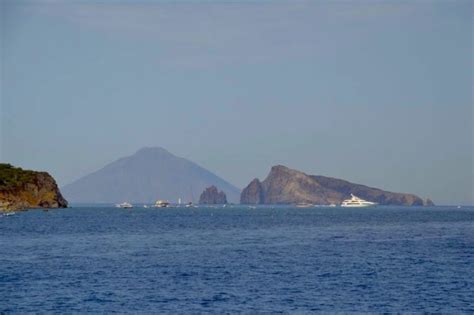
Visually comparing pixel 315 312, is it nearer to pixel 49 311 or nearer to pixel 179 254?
pixel 49 311

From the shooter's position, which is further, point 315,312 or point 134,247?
point 134,247

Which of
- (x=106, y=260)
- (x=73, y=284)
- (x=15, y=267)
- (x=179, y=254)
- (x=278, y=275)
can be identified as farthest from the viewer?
(x=179, y=254)

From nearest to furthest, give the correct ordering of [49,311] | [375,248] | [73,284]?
1. [49,311]
2. [73,284]
3. [375,248]

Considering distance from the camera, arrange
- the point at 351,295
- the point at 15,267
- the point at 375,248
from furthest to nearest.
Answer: the point at 375,248
the point at 15,267
the point at 351,295

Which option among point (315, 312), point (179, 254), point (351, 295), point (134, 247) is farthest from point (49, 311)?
point (134, 247)

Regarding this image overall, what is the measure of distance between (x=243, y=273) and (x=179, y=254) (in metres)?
23.4

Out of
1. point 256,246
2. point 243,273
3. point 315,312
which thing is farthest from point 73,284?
point 256,246

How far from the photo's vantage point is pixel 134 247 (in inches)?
4067

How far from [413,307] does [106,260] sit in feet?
138

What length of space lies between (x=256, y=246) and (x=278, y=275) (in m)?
36.5

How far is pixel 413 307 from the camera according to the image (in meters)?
52.7

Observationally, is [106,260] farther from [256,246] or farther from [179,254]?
[256,246]

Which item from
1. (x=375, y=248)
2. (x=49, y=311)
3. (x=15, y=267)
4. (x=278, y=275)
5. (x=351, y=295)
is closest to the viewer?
(x=49, y=311)

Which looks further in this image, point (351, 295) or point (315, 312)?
point (351, 295)
